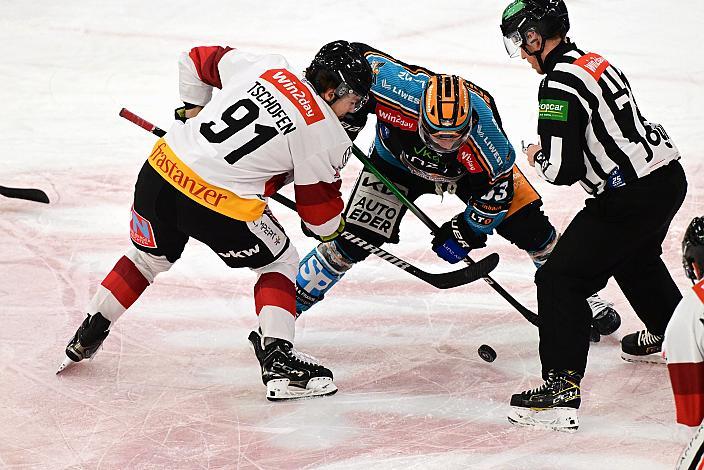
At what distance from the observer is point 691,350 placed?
6.20 feet

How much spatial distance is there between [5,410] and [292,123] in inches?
48.4

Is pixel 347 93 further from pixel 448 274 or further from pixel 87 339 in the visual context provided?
pixel 87 339

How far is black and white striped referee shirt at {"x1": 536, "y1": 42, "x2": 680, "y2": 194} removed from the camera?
8.71ft

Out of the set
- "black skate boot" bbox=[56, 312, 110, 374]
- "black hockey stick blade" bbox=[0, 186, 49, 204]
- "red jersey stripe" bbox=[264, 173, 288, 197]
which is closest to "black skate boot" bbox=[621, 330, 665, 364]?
"red jersey stripe" bbox=[264, 173, 288, 197]

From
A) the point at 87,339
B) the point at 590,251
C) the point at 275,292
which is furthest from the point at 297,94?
the point at 87,339

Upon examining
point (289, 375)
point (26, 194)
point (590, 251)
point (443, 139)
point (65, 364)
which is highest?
point (443, 139)

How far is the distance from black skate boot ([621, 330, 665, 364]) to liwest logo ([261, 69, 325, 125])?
1319 mm

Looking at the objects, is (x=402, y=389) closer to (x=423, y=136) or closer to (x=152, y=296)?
(x=423, y=136)

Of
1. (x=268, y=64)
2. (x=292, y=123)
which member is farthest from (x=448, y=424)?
Result: (x=268, y=64)

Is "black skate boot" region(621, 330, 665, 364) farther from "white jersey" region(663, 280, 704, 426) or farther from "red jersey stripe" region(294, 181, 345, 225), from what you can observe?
"white jersey" region(663, 280, 704, 426)

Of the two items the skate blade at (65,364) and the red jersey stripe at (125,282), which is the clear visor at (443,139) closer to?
the red jersey stripe at (125,282)

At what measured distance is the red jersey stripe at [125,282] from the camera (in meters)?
3.03

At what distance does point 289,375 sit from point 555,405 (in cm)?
80

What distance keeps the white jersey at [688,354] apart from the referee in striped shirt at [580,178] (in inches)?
33.1
